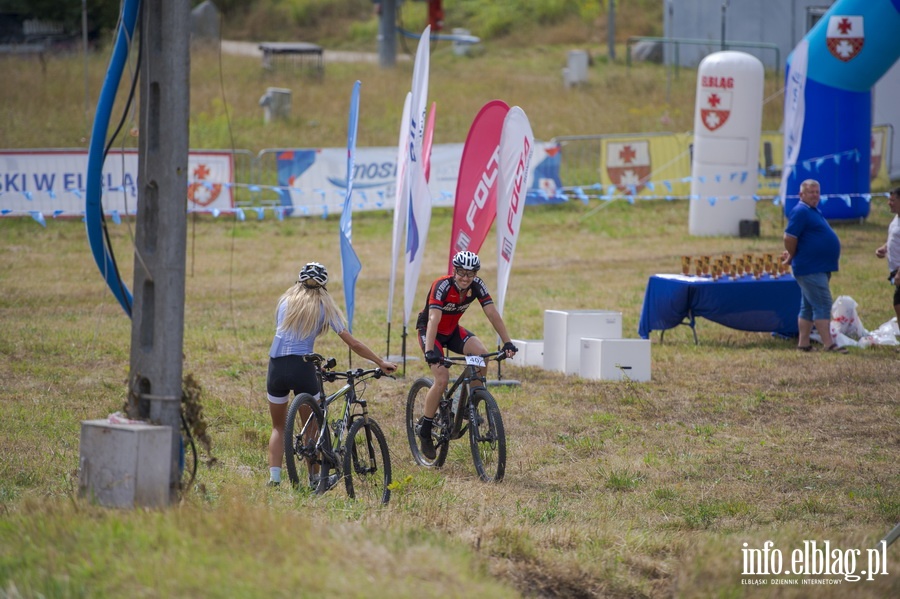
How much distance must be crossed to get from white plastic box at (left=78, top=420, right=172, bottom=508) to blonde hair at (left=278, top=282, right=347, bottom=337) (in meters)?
2.33

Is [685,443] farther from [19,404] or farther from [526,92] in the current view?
[526,92]

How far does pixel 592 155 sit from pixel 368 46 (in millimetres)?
25936

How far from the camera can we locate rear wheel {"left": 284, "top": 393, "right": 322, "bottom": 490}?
24.7 ft

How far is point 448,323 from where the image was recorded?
9.03m

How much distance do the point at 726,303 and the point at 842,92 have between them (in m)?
11.4

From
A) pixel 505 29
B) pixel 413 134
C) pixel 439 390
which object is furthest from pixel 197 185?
pixel 505 29

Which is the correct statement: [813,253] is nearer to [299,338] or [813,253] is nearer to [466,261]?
[466,261]

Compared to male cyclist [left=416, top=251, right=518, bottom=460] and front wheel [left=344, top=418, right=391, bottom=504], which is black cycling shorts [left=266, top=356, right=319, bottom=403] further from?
male cyclist [left=416, top=251, right=518, bottom=460]

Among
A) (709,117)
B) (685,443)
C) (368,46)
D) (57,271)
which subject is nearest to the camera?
(685,443)

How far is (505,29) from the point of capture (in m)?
53.8

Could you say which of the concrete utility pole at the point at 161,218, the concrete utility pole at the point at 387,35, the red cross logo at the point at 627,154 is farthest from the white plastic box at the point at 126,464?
the concrete utility pole at the point at 387,35

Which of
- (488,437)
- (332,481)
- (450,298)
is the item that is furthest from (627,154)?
(332,481)

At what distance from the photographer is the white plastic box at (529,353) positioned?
12953mm

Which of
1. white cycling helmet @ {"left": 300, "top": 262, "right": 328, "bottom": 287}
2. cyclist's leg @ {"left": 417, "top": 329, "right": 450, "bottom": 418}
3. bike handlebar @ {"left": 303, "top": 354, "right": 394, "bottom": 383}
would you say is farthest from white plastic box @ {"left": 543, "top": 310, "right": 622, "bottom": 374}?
white cycling helmet @ {"left": 300, "top": 262, "right": 328, "bottom": 287}
